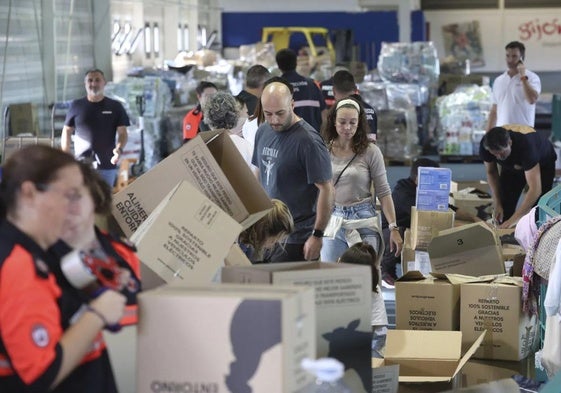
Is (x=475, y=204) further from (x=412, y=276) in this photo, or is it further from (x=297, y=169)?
(x=297, y=169)

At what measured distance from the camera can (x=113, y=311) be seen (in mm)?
2436

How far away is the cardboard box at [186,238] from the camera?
132 inches

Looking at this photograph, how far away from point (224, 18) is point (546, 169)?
16.2m

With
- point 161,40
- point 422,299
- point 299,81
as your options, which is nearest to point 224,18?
point 161,40

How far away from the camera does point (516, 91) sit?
11180 mm

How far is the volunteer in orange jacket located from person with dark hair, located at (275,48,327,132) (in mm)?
6459

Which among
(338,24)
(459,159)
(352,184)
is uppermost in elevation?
(338,24)

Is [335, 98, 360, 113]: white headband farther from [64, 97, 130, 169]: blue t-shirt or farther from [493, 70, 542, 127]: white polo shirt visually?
[493, 70, 542, 127]: white polo shirt

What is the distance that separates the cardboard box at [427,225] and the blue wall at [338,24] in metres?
15.2

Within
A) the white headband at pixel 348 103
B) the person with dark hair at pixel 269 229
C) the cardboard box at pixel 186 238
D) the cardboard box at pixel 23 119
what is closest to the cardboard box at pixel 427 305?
the person with dark hair at pixel 269 229

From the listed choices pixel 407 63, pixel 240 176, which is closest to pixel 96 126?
pixel 240 176

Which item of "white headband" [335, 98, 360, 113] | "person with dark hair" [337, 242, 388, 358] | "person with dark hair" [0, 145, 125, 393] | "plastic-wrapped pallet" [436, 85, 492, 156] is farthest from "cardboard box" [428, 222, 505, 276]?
"plastic-wrapped pallet" [436, 85, 492, 156]

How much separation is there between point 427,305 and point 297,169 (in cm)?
92

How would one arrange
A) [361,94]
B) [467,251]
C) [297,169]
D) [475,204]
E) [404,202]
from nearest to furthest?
1. [297,169]
2. [467,251]
3. [404,202]
4. [475,204]
5. [361,94]
